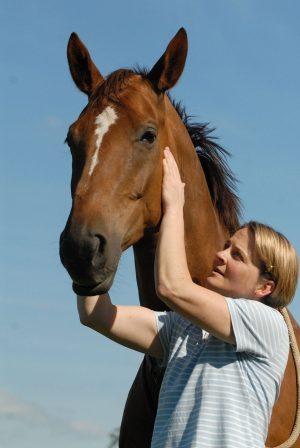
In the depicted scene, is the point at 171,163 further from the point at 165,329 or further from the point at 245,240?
the point at 165,329

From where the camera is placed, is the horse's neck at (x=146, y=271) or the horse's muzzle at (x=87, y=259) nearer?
the horse's muzzle at (x=87, y=259)

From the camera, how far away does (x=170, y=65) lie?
511 centimetres

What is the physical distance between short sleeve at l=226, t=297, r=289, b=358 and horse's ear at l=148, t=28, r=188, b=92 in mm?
1762

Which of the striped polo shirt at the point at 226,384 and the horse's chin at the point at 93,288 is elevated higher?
the horse's chin at the point at 93,288

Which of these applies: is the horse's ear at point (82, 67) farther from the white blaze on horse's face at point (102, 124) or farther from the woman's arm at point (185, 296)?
the woman's arm at point (185, 296)

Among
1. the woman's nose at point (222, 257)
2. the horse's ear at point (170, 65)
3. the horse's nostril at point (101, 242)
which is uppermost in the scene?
the horse's ear at point (170, 65)

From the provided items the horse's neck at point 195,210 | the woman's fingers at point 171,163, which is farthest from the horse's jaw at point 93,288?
the horse's neck at point 195,210

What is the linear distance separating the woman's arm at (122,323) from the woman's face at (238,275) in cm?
40

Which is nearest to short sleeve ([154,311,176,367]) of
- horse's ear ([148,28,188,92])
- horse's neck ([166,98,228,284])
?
horse's neck ([166,98,228,284])

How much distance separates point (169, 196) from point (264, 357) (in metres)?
0.94

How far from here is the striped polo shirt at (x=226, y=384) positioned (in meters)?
3.57

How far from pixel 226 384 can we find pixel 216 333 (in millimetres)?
231

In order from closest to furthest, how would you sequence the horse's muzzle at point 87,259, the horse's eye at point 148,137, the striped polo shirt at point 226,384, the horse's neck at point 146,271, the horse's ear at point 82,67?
the striped polo shirt at point 226,384 → the horse's muzzle at point 87,259 → the horse's eye at point 148,137 → the horse's neck at point 146,271 → the horse's ear at point 82,67

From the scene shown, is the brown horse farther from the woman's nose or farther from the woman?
the woman's nose
